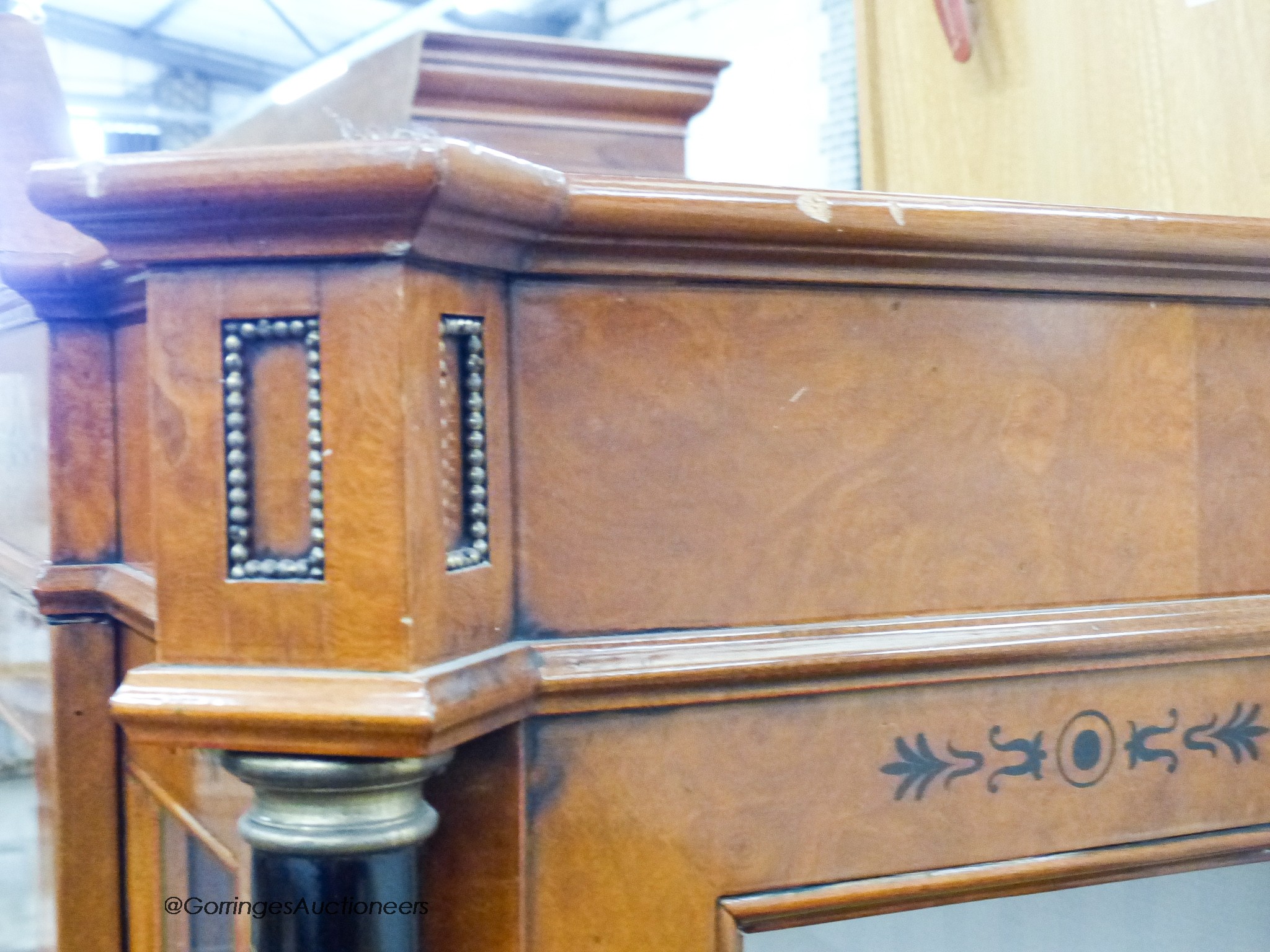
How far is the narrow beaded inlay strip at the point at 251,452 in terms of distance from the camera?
1.74ft

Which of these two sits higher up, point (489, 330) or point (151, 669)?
point (489, 330)

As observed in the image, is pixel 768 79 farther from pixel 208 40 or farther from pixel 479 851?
pixel 479 851

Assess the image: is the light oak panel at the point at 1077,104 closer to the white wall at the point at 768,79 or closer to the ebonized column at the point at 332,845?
the ebonized column at the point at 332,845

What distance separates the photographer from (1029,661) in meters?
0.70

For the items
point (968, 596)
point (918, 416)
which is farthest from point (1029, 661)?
point (918, 416)

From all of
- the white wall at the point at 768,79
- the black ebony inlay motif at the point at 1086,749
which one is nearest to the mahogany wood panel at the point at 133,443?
the black ebony inlay motif at the point at 1086,749

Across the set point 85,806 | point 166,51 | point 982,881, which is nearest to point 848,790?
point 982,881

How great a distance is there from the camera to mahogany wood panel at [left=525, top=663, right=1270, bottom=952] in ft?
2.05

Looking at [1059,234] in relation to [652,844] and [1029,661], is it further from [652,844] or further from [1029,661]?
[652,844]

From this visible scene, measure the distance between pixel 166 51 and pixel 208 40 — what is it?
1.13ft

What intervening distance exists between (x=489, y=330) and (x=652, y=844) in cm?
29

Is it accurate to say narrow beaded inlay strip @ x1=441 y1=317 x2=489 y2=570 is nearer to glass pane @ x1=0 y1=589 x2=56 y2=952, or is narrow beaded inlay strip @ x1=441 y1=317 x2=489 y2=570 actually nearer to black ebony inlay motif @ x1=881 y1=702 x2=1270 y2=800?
black ebony inlay motif @ x1=881 y1=702 x2=1270 y2=800

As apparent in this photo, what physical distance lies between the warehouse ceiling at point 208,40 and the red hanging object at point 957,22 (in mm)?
6374

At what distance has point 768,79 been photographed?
6.80 m
